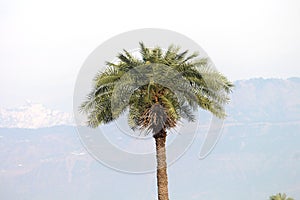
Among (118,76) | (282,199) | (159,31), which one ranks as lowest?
(282,199)

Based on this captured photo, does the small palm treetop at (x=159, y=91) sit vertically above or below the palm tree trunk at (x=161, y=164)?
above

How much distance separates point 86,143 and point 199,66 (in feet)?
27.5

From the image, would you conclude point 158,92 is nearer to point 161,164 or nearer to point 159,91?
point 159,91

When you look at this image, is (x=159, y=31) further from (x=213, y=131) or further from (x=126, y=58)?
(x=213, y=131)

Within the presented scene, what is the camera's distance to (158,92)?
33.3 metres

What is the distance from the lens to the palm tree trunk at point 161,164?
33.9 meters

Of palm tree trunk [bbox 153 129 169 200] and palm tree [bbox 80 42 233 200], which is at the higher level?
palm tree [bbox 80 42 233 200]

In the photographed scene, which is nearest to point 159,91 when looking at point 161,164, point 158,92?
point 158,92

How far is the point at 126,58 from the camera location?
34031mm

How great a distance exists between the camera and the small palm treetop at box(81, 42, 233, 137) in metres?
33.0

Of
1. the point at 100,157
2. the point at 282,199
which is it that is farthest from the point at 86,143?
the point at 282,199

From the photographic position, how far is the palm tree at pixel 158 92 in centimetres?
3300

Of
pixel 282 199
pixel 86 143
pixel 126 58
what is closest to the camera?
pixel 86 143

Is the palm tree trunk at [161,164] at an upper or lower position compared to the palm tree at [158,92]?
lower
